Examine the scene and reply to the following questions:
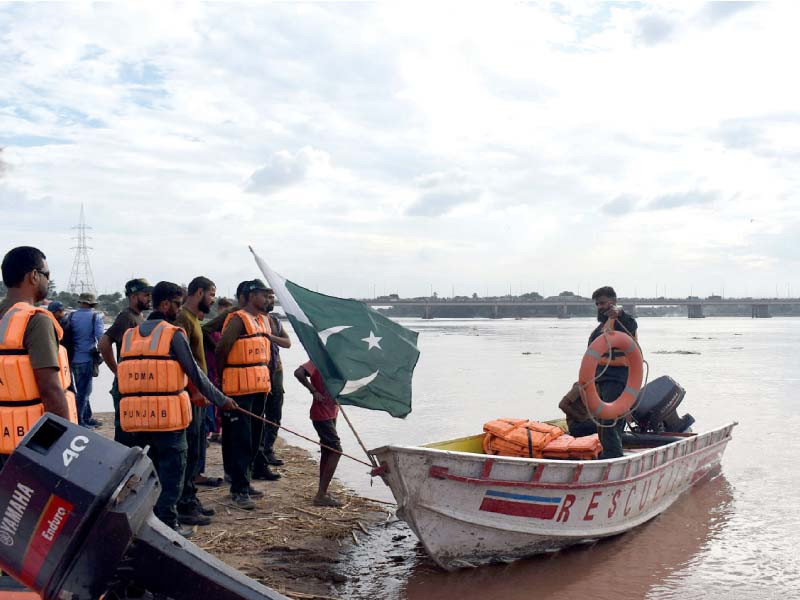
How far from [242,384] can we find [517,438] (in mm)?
2708

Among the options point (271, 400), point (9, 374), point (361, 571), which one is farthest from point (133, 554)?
point (271, 400)

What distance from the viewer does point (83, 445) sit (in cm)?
312

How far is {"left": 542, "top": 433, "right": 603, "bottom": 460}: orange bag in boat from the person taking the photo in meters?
7.11

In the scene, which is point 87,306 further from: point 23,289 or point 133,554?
point 133,554

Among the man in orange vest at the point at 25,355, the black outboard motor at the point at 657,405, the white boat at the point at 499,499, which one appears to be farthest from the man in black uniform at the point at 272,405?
the black outboard motor at the point at 657,405

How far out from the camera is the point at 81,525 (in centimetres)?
299

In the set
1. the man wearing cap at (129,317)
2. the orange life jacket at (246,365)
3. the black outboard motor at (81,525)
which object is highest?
the man wearing cap at (129,317)

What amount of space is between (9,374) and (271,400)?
5184mm

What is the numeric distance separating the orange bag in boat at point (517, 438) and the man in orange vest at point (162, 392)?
2.86m

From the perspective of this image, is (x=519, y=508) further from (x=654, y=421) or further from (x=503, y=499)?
(x=654, y=421)

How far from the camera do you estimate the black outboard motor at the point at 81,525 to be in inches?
118

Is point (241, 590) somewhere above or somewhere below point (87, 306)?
below

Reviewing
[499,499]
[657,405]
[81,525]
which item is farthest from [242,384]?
[657,405]

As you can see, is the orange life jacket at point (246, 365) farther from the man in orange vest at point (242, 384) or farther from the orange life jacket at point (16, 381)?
the orange life jacket at point (16, 381)
